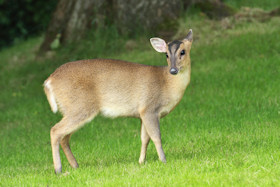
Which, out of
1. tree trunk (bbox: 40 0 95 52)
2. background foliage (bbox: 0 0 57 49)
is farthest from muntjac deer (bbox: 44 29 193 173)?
A: background foliage (bbox: 0 0 57 49)

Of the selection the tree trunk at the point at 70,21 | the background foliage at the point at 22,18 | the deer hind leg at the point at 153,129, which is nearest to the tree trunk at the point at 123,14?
the tree trunk at the point at 70,21

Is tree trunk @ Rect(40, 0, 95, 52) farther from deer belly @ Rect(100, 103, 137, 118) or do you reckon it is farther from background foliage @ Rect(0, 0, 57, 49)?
deer belly @ Rect(100, 103, 137, 118)

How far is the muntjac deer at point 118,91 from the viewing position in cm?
690

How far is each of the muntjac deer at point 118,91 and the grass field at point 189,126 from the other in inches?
23.5

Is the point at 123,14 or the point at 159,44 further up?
the point at 159,44

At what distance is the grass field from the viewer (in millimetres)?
6168

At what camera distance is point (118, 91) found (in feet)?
23.1

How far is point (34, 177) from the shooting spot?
259 inches

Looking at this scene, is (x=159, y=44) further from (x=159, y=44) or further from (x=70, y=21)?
(x=70, y=21)

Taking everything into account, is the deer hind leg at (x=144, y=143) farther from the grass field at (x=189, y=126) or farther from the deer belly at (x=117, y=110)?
the deer belly at (x=117, y=110)

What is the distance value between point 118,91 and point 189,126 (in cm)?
226

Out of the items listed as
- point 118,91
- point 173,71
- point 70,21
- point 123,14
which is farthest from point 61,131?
point 70,21

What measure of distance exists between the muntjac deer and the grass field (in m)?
0.60

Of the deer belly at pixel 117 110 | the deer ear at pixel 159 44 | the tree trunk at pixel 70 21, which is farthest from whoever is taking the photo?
the tree trunk at pixel 70 21
